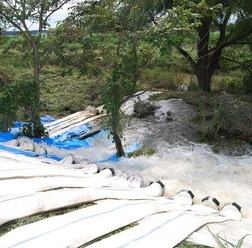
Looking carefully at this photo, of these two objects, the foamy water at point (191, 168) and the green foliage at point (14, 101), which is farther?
the green foliage at point (14, 101)

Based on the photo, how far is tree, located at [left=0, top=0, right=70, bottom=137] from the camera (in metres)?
5.48

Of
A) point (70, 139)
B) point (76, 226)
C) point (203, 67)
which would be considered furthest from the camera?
point (203, 67)

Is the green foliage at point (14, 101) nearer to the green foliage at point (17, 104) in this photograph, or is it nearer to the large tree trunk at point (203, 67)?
the green foliage at point (17, 104)

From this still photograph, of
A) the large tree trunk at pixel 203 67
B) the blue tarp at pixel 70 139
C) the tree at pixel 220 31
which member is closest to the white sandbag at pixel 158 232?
the blue tarp at pixel 70 139

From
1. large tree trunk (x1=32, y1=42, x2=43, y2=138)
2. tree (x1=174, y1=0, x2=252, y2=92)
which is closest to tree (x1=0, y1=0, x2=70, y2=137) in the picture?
large tree trunk (x1=32, y1=42, x2=43, y2=138)

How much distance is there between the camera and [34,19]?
5.69m

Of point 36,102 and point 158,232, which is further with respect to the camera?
point 36,102

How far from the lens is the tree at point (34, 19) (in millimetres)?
5484

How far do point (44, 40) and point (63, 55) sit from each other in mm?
443

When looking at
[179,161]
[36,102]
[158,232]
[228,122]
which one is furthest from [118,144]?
[158,232]

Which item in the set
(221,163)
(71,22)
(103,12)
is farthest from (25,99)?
(221,163)

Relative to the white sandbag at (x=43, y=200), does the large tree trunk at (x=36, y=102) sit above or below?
above

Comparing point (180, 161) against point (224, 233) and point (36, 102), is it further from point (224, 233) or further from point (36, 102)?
point (224, 233)

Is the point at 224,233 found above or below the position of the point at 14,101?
below
